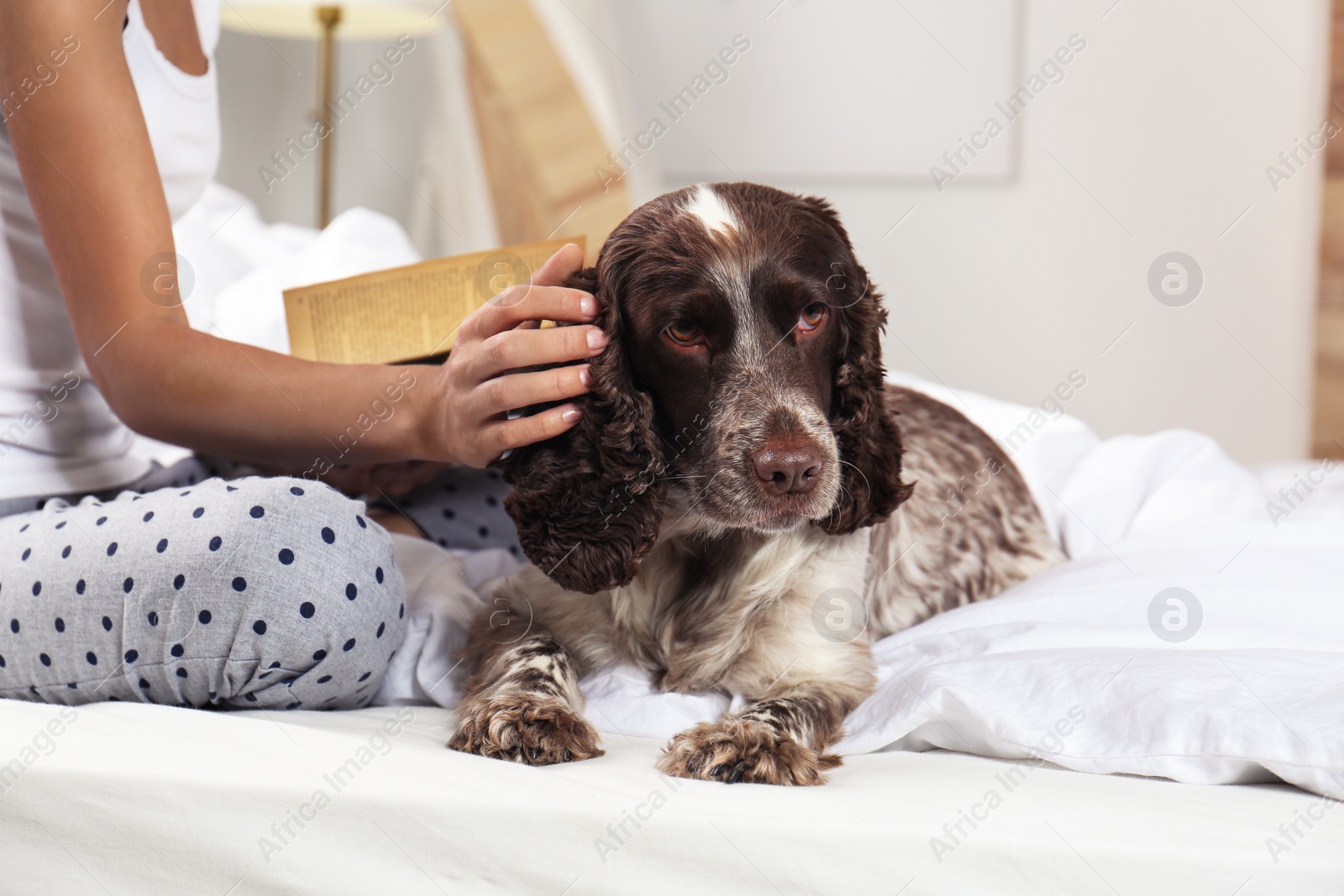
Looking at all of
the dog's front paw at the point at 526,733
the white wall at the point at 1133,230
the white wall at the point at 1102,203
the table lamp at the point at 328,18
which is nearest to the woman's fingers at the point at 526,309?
the dog's front paw at the point at 526,733

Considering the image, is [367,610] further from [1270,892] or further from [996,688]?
[1270,892]

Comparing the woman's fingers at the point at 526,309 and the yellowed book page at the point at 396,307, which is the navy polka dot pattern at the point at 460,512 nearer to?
the yellowed book page at the point at 396,307

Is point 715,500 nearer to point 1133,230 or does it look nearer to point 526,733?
point 526,733

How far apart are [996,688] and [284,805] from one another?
0.96 metres

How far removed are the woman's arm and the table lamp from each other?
2.81 m

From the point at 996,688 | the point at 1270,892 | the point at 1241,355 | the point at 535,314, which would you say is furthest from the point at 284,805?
the point at 1241,355

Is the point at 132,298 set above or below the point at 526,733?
above

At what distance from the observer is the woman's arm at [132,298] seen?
5.65 ft

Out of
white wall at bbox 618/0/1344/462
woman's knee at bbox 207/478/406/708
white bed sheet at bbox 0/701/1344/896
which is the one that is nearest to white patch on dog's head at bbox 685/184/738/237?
woman's knee at bbox 207/478/406/708

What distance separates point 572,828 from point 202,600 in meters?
0.65

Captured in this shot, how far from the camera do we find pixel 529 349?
4.95 feet

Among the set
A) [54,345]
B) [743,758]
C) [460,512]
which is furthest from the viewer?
[460,512]

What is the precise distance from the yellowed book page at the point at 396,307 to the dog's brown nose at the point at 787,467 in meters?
0.64

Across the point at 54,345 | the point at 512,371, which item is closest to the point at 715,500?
the point at 512,371
